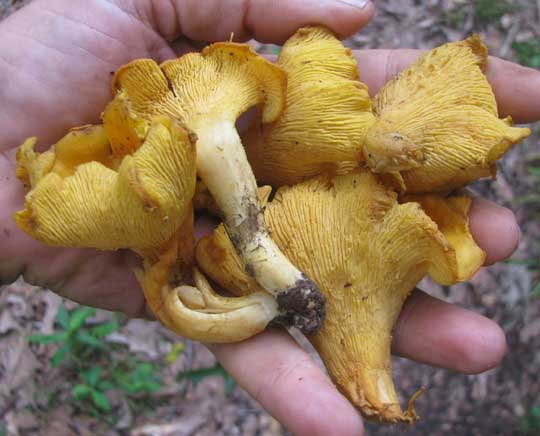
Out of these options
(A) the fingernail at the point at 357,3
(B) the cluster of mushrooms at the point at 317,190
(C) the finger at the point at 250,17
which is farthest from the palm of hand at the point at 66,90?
(A) the fingernail at the point at 357,3


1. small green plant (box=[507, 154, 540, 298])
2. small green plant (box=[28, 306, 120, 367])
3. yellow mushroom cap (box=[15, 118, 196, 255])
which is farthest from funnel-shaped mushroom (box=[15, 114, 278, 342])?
small green plant (box=[507, 154, 540, 298])

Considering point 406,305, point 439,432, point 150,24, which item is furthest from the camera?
point 439,432

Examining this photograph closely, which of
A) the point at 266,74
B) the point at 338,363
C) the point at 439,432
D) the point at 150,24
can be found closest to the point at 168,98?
the point at 266,74

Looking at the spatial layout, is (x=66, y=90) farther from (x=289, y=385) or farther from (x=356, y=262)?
(x=289, y=385)

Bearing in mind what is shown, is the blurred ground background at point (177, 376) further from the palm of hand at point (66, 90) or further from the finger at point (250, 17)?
the finger at point (250, 17)

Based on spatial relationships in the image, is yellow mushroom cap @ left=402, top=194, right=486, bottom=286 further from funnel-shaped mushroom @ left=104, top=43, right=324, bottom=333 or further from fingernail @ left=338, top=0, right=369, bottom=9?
fingernail @ left=338, top=0, right=369, bottom=9

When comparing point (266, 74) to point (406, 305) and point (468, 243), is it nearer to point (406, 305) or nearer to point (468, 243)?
point (468, 243)
